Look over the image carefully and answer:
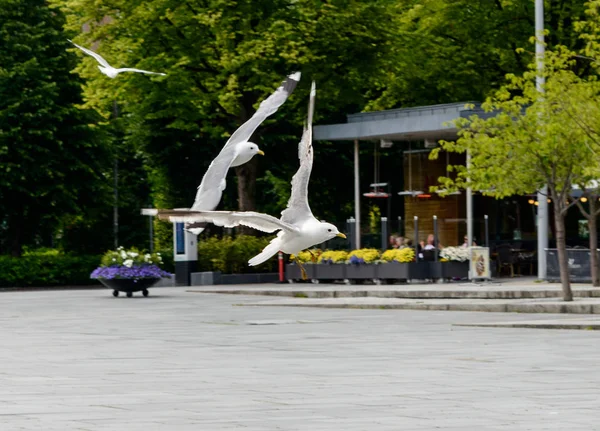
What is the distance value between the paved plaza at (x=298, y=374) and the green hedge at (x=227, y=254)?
66.1 feet

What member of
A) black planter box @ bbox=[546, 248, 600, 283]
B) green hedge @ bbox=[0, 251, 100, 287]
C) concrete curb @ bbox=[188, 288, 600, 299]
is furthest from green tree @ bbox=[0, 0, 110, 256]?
black planter box @ bbox=[546, 248, 600, 283]

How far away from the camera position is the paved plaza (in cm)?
1215

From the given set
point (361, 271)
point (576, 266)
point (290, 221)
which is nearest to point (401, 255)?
point (361, 271)

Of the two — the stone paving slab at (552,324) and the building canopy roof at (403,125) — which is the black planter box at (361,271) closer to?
the building canopy roof at (403,125)

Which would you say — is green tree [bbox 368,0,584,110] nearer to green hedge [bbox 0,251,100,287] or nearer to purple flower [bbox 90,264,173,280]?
green hedge [bbox 0,251,100,287]

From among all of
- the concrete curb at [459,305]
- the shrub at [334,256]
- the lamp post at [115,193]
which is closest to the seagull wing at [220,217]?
the concrete curb at [459,305]

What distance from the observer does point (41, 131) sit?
54781 millimetres

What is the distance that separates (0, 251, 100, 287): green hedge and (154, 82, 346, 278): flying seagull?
35987mm

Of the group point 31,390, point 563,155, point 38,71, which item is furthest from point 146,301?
point 31,390

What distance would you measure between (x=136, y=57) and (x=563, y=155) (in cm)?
2262

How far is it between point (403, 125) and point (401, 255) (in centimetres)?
575

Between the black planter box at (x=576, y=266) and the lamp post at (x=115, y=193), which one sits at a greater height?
the lamp post at (x=115, y=193)

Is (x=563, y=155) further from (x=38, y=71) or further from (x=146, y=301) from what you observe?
(x=38, y=71)

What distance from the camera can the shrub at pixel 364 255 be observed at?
45719 millimetres
